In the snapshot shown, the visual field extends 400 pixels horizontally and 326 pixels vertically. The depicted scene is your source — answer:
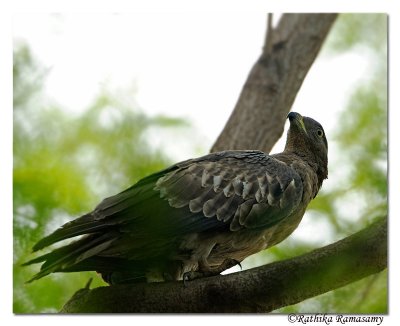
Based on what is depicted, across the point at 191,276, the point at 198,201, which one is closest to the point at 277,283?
the point at 191,276

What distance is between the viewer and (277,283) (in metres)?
3.31

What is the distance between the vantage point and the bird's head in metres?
4.45

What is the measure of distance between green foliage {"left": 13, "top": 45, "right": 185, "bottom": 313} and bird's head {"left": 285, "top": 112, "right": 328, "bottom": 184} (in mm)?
816

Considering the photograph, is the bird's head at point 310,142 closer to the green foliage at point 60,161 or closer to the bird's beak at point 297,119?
the bird's beak at point 297,119

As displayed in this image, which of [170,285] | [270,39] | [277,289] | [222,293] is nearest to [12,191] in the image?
[170,285]

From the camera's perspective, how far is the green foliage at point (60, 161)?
13.3 feet

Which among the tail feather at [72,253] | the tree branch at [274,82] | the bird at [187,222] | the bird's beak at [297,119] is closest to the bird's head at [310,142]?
the bird's beak at [297,119]

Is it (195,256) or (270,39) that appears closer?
(195,256)

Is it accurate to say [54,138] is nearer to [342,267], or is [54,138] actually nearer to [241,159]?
[241,159]

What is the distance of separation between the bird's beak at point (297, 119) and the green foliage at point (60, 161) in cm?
78

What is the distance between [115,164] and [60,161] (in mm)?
366

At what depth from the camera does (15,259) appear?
410cm

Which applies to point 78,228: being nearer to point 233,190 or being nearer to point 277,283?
point 233,190

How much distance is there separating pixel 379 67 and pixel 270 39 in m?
1.32
